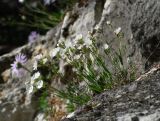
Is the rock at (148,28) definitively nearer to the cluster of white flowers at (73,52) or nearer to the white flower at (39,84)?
the cluster of white flowers at (73,52)

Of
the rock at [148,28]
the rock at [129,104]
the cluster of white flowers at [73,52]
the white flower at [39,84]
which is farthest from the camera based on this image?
the rock at [148,28]

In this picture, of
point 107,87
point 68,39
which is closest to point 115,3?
point 68,39

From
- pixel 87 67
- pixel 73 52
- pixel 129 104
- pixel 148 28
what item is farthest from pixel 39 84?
pixel 148 28

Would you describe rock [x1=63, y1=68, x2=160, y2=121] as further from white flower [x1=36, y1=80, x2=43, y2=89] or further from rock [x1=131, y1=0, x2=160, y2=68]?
rock [x1=131, y1=0, x2=160, y2=68]

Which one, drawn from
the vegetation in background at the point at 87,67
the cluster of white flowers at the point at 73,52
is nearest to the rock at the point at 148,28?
the vegetation in background at the point at 87,67

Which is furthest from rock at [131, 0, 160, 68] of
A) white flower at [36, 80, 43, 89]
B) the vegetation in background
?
white flower at [36, 80, 43, 89]

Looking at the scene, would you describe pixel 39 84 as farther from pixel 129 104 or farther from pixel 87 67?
pixel 129 104

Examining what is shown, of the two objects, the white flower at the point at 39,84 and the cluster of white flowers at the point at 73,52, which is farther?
the cluster of white flowers at the point at 73,52
